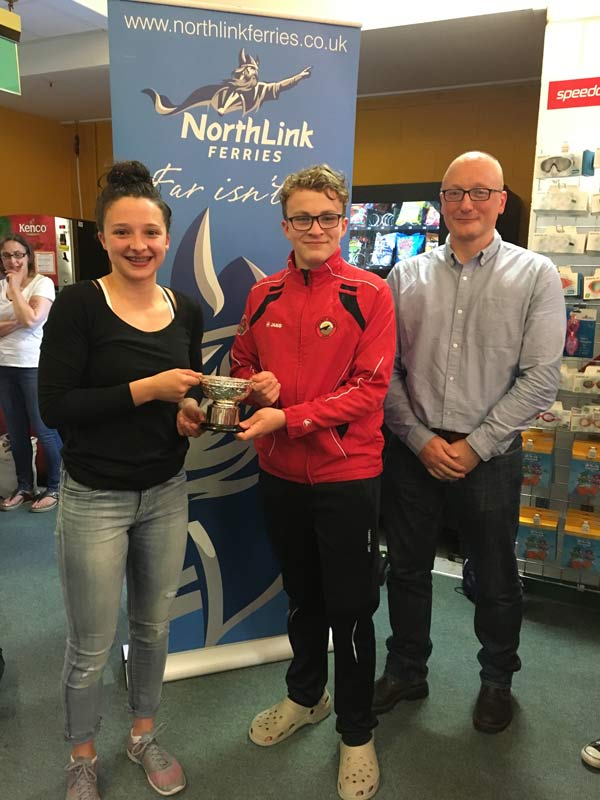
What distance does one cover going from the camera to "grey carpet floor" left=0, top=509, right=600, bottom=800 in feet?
5.84

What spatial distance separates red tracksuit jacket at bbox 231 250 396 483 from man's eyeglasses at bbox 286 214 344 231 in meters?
0.08

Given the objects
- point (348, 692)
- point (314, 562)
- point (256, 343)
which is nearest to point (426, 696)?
point (348, 692)

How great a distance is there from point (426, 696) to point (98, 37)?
459 cm

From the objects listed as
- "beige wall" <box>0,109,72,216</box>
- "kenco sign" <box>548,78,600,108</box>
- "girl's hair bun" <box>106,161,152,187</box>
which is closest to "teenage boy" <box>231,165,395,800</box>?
"girl's hair bun" <box>106,161,152,187</box>

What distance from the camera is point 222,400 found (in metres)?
1.50

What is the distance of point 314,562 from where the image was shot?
1.75 metres

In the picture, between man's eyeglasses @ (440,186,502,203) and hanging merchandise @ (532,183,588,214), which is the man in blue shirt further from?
hanging merchandise @ (532,183,588,214)

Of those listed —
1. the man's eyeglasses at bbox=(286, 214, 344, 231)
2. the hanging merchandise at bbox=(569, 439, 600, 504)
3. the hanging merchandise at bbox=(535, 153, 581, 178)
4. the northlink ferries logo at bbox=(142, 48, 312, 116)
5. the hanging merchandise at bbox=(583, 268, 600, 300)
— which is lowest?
the hanging merchandise at bbox=(569, 439, 600, 504)

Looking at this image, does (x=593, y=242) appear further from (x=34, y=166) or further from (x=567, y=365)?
(x=34, y=166)

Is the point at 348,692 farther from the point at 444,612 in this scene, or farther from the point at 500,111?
the point at 500,111

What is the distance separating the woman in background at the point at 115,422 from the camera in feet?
4.60

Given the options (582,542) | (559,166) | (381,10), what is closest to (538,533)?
(582,542)

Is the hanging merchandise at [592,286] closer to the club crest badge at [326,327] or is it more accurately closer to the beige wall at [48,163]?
the club crest badge at [326,327]

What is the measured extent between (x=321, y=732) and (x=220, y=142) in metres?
1.95
